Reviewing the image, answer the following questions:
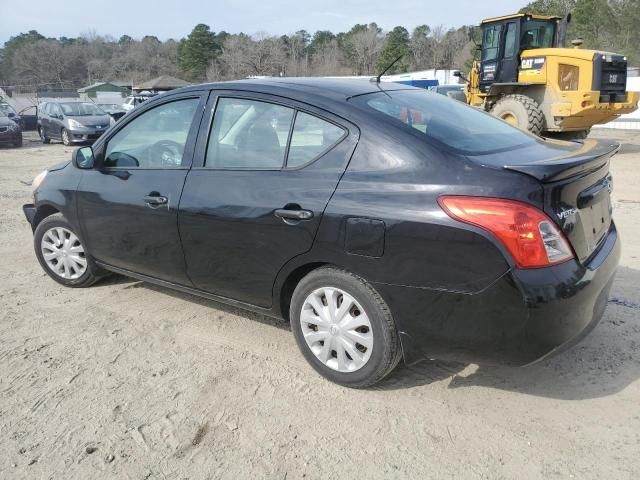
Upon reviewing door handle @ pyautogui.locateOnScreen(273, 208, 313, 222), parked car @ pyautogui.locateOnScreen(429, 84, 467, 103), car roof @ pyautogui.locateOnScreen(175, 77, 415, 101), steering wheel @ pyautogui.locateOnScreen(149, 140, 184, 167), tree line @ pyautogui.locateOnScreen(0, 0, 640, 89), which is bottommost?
door handle @ pyautogui.locateOnScreen(273, 208, 313, 222)

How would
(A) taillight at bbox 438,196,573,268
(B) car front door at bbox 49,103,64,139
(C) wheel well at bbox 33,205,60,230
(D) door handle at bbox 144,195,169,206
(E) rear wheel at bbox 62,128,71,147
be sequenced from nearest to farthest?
(A) taillight at bbox 438,196,573,268, (D) door handle at bbox 144,195,169,206, (C) wheel well at bbox 33,205,60,230, (E) rear wheel at bbox 62,128,71,147, (B) car front door at bbox 49,103,64,139

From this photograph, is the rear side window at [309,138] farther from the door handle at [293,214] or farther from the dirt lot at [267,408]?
the dirt lot at [267,408]

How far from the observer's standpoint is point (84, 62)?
9069 cm

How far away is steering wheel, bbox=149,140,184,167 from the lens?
3.59 metres

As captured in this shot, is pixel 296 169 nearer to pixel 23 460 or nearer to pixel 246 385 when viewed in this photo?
pixel 246 385

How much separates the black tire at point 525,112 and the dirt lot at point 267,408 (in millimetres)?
8647

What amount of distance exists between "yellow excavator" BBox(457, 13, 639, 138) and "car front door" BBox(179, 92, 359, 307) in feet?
32.9

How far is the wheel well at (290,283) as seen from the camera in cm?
301

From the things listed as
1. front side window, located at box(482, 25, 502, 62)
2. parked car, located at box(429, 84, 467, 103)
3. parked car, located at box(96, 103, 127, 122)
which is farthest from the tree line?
front side window, located at box(482, 25, 502, 62)

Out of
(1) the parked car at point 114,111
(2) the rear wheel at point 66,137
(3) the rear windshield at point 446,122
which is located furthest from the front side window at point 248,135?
(2) the rear wheel at point 66,137

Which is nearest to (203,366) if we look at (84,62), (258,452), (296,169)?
(258,452)

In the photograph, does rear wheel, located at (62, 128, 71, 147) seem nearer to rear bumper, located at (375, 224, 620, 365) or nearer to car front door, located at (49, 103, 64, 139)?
car front door, located at (49, 103, 64, 139)

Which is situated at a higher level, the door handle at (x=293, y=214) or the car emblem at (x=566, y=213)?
the car emblem at (x=566, y=213)

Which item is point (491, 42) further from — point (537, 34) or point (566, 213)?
point (566, 213)
